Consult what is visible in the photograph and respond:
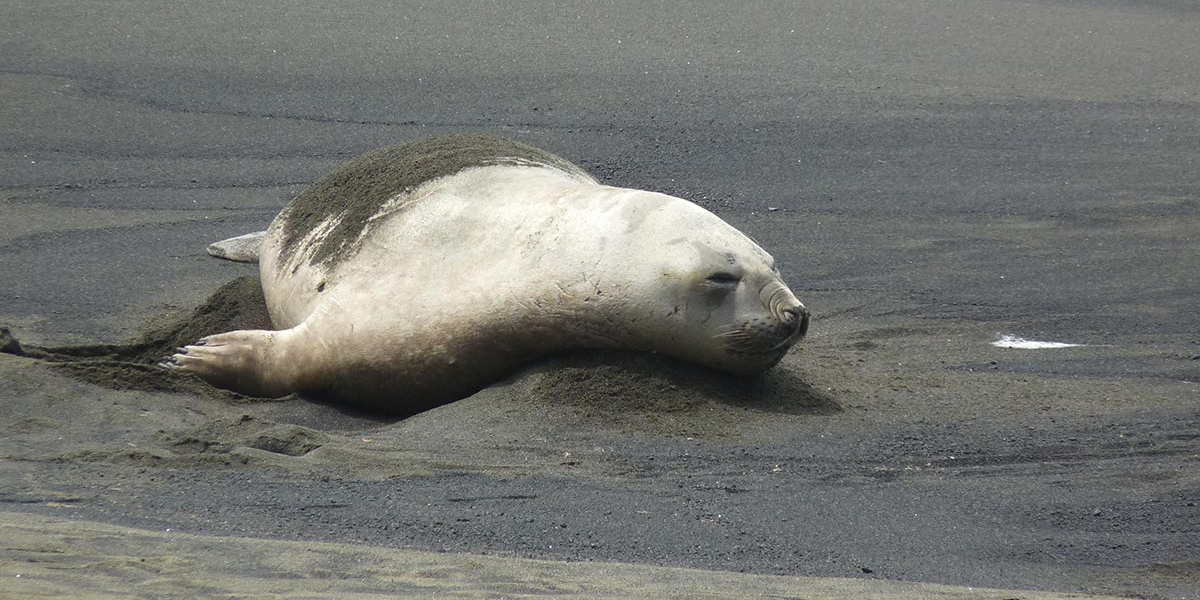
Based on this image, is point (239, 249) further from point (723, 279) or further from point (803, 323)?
point (803, 323)

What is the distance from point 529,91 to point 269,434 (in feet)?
15.1

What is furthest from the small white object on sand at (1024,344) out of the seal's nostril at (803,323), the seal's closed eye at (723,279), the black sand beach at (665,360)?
the seal's closed eye at (723,279)

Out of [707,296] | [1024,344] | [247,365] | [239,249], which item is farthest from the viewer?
[239,249]

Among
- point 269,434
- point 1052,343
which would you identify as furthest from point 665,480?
point 1052,343

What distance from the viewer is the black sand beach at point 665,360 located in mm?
3730

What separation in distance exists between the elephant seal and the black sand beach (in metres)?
A: 0.16

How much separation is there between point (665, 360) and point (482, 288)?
67 cm

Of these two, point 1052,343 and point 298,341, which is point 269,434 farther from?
point 1052,343

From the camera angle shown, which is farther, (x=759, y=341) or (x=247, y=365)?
(x=247, y=365)

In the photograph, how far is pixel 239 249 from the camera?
6914 mm

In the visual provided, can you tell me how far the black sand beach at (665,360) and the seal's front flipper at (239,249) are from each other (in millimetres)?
54

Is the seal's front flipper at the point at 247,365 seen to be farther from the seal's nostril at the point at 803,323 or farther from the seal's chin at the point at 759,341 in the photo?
the seal's nostril at the point at 803,323

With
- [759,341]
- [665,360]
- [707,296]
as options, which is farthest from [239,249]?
[759,341]

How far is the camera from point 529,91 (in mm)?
8727
